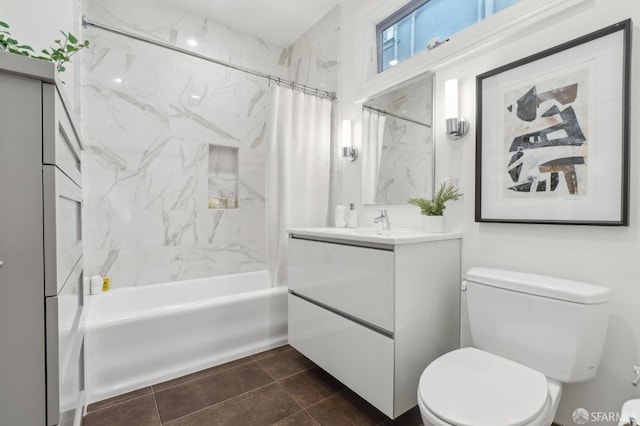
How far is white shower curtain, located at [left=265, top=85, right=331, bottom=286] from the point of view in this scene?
2299 millimetres

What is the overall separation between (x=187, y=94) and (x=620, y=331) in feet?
10.2

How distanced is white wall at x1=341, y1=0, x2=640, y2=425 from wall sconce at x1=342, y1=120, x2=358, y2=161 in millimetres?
725

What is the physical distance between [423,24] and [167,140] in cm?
214

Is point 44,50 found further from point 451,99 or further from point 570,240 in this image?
point 570,240

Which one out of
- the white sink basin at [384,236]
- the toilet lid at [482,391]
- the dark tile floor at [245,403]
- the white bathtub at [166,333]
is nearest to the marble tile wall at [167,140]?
the white bathtub at [166,333]

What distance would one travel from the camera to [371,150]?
221cm

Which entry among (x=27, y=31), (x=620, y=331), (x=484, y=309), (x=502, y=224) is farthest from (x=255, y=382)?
(x=27, y=31)

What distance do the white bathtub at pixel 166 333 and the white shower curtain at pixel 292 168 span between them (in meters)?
0.32

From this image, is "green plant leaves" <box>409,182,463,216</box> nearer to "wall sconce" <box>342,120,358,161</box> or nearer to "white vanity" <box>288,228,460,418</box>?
"white vanity" <box>288,228,460,418</box>

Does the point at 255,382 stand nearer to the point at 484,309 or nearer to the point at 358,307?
the point at 358,307

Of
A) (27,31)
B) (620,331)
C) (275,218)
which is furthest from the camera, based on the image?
(275,218)

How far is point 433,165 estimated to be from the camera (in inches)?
69.6

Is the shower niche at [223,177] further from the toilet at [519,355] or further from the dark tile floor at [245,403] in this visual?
the toilet at [519,355]

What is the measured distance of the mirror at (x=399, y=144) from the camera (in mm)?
Answer: 1815
